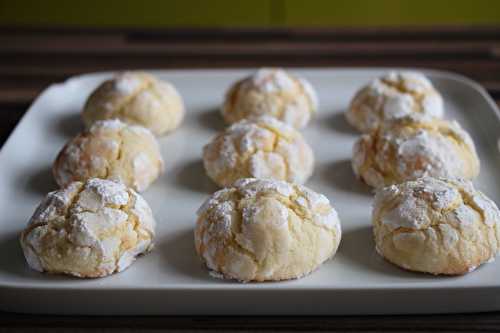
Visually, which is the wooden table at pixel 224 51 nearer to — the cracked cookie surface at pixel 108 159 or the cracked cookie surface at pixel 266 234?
the cracked cookie surface at pixel 108 159

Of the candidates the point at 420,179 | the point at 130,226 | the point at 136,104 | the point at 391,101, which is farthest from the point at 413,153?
the point at 136,104

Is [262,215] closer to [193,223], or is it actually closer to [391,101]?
[193,223]

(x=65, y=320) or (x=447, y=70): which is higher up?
(x=447, y=70)

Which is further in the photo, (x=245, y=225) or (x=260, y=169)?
(x=260, y=169)

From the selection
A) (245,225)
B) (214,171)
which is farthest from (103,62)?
(245,225)

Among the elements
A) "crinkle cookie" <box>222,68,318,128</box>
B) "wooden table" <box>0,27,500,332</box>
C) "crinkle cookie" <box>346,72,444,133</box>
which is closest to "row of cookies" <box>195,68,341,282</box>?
"crinkle cookie" <box>222,68,318,128</box>

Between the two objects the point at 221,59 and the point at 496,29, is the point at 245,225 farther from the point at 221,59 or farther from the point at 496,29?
the point at 496,29
